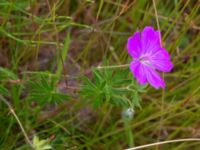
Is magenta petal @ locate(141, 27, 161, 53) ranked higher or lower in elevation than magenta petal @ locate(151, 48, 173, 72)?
higher

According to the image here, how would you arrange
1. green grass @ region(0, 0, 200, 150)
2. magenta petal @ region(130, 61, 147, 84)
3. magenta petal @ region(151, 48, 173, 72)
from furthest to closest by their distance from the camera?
green grass @ region(0, 0, 200, 150)
magenta petal @ region(151, 48, 173, 72)
magenta petal @ region(130, 61, 147, 84)

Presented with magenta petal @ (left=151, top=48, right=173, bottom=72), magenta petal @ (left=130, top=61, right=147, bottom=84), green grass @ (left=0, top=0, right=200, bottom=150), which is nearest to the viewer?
magenta petal @ (left=130, top=61, right=147, bottom=84)

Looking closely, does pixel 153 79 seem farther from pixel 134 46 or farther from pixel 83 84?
pixel 83 84

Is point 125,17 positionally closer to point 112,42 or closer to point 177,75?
point 112,42

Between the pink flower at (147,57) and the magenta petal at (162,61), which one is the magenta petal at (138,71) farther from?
the magenta petal at (162,61)

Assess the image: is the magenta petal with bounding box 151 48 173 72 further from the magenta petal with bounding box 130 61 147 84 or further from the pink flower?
the magenta petal with bounding box 130 61 147 84

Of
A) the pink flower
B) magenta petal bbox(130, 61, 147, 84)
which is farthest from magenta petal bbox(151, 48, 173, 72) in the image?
magenta petal bbox(130, 61, 147, 84)

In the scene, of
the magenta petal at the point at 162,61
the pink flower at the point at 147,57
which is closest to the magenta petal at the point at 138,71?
the pink flower at the point at 147,57

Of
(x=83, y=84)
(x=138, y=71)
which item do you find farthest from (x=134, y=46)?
(x=83, y=84)
